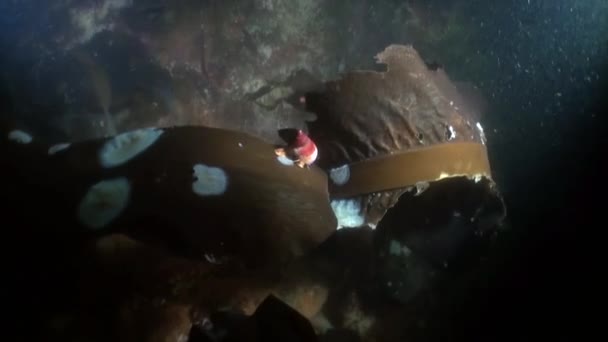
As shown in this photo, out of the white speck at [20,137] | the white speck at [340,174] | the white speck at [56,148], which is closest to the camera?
the white speck at [56,148]

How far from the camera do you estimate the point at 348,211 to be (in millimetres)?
2557

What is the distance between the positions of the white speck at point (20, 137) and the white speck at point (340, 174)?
1.42 m

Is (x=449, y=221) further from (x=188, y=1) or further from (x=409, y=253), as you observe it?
(x=188, y=1)

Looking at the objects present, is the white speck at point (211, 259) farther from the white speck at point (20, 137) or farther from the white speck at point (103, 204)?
the white speck at point (20, 137)

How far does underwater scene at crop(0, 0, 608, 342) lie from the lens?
1989 mm

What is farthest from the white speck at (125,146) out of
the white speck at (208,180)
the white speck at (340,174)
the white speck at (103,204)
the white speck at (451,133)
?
the white speck at (451,133)

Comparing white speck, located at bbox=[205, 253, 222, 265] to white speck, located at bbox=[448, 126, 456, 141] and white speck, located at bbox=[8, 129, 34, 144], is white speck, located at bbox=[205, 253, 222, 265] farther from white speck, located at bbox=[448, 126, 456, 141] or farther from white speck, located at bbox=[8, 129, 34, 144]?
white speck, located at bbox=[448, 126, 456, 141]

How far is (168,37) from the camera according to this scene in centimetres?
323

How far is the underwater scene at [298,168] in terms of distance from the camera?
1989 mm

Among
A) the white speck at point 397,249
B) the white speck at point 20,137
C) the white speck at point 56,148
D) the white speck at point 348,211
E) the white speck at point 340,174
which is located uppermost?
the white speck at point 56,148

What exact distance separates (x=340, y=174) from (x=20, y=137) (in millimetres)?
1515

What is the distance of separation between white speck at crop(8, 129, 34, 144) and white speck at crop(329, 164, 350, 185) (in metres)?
1.42

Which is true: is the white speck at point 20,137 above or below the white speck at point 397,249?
above

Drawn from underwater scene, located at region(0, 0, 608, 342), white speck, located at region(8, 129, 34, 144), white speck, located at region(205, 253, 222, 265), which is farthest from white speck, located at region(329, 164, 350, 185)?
white speck, located at region(8, 129, 34, 144)
